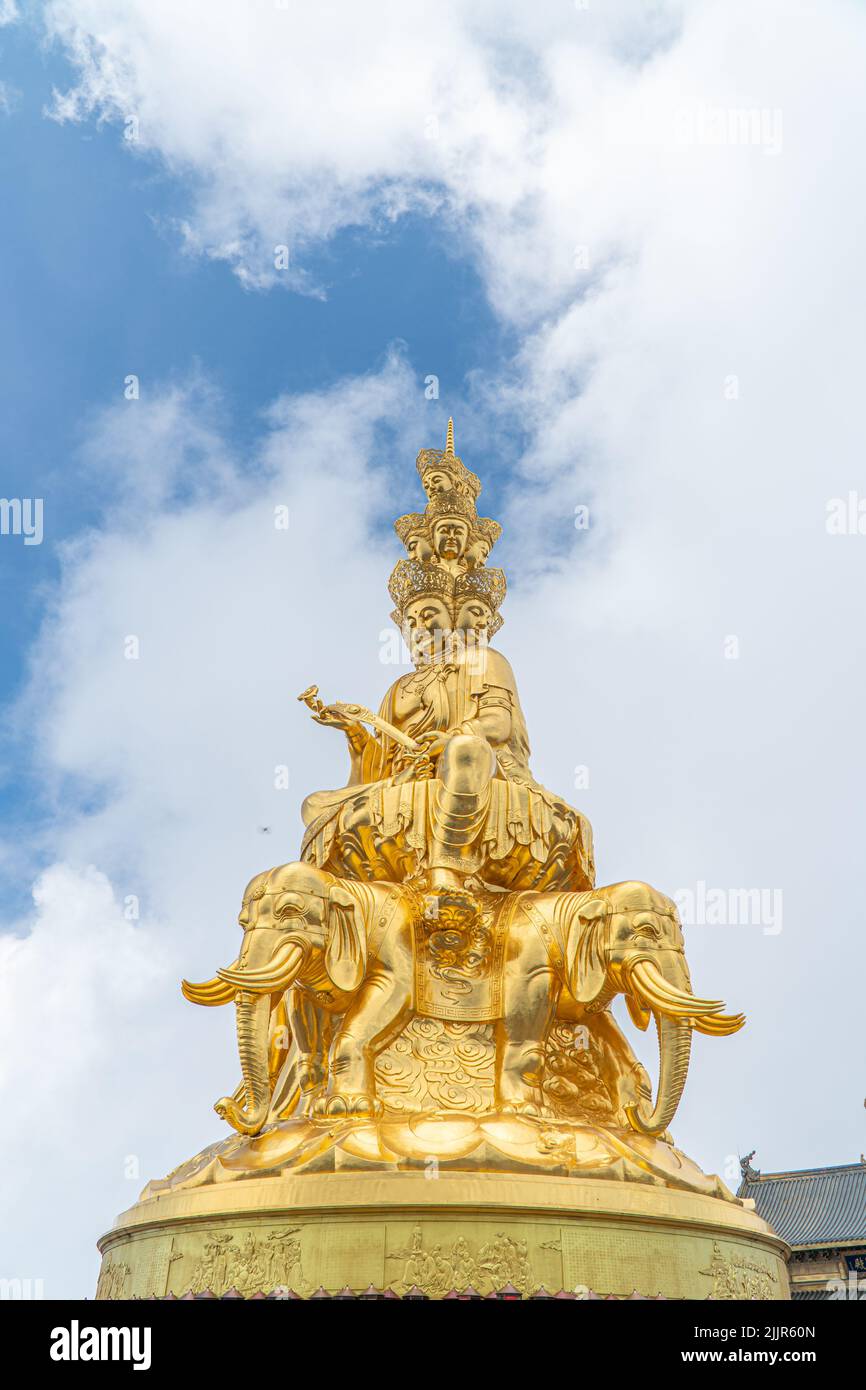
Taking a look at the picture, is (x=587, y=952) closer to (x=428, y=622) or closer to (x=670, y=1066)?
(x=670, y=1066)

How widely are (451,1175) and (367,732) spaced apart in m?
4.90

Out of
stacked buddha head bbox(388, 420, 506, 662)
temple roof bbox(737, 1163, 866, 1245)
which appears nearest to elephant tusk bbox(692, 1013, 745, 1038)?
stacked buddha head bbox(388, 420, 506, 662)

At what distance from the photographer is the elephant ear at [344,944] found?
8891mm

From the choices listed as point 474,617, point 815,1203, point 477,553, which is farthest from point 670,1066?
point 815,1203

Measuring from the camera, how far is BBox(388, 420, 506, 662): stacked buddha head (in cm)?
1224

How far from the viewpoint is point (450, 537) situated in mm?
12445

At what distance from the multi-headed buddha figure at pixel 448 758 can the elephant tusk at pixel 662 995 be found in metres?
1.60
